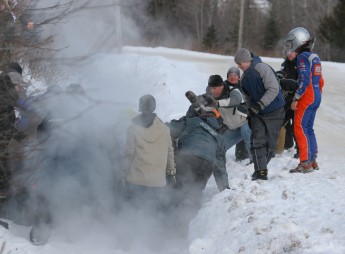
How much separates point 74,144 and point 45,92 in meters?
2.19

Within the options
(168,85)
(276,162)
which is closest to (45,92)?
(276,162)

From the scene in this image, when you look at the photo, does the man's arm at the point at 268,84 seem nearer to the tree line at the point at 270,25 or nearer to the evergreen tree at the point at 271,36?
the tree line at the point at 270,25

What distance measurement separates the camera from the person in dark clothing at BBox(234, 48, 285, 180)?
5480mm

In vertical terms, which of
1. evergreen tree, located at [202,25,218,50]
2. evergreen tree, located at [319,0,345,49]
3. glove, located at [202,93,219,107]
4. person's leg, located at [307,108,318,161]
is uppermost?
glove, located at [202,93,219,107]

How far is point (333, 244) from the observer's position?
131 inches

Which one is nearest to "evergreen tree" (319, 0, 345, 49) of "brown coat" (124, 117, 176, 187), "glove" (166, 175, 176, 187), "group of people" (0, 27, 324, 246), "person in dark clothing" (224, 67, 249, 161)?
"person in dark clothing" (224, 67, 249, 161)

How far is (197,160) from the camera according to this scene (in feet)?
17.2

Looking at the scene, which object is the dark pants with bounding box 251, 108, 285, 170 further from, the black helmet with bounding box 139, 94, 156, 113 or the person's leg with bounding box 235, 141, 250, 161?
the black helmet with bounding box 139, 94, 156, 113

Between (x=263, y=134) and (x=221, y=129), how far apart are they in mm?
900

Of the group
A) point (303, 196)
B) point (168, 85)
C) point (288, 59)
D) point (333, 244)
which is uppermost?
point (288, 59)

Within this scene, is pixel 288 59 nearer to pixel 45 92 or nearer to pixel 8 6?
pixel 45 92

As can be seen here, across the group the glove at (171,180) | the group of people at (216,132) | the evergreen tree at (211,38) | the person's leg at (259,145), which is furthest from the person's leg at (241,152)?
the evergreen tree at (211,38)

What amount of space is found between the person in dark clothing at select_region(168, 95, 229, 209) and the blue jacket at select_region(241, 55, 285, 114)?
24.9 inches

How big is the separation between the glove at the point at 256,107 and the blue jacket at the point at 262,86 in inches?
1.5
